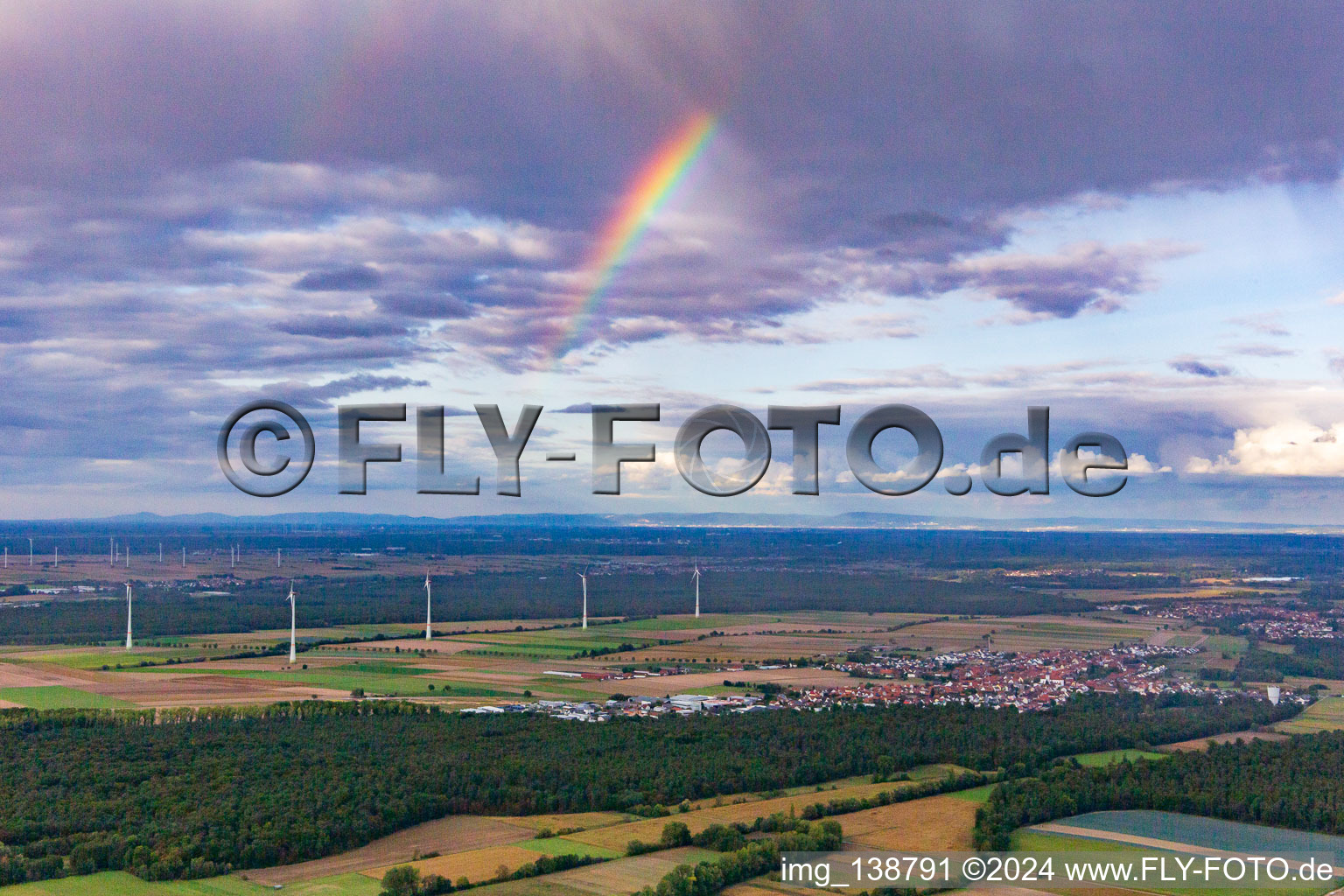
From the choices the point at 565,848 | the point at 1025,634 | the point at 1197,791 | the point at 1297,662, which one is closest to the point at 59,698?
the point at 565,848

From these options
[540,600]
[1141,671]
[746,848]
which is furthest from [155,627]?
[746,848]

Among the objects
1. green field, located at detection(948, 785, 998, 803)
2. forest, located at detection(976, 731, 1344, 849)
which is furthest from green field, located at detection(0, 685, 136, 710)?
forest, located at detection(976, 731, 1344, 849)

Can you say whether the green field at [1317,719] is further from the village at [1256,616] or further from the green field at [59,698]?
the green field at [59,698]

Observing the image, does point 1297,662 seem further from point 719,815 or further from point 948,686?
point 719,815

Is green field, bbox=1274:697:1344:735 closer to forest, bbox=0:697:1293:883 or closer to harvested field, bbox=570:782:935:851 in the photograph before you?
forest, bbox=0:697:1293:883

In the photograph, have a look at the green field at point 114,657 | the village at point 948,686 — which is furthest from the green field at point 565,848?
the green field at point 114,657

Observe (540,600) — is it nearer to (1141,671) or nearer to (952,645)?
(952,645)
